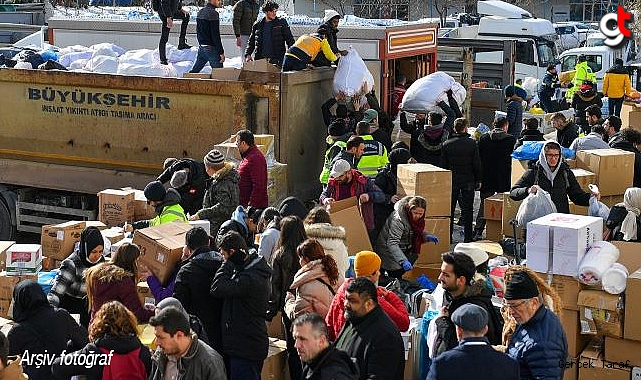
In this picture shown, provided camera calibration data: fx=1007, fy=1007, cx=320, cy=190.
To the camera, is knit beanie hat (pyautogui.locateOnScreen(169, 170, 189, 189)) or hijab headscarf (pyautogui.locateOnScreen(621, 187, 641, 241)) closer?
hijab headscarf (pyautogui.locateOnScreen(621, 187, 641, 241))

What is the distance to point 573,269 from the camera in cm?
711

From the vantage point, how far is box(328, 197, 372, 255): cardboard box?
9.02 metres

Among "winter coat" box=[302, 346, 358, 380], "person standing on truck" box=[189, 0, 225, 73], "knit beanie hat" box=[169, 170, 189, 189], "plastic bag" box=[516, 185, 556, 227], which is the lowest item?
"winter coat" box=[302, 346, 358, 380]

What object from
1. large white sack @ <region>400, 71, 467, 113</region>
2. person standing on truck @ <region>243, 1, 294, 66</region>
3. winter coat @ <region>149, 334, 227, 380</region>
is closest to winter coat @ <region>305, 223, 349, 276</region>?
winter coat @ <region>149, 334, 227, 380</region>

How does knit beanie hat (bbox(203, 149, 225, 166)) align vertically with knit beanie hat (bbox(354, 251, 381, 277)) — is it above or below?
above

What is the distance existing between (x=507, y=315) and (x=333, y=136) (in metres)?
4.90

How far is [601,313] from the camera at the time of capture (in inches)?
275

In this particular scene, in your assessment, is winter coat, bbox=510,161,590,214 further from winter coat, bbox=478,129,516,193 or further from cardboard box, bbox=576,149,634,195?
winter coat, bbox=478,129,516,193

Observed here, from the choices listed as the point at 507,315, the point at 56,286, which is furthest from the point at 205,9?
the point at 507,315

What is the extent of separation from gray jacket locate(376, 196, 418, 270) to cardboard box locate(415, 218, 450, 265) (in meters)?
0.79

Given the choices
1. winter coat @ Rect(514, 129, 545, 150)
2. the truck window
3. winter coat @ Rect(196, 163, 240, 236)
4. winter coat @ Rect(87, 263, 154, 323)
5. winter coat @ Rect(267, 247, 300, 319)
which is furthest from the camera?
the truck window

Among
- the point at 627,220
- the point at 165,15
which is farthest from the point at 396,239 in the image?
the point at 165,15

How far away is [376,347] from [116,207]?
4.97 m

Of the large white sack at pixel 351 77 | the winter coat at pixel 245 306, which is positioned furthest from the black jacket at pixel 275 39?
the winter coat at pixel 245 306
